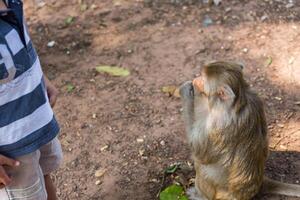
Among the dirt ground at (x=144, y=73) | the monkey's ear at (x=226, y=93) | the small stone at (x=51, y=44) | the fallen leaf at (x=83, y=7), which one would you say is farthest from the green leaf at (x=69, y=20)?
the monkey's ear at (x=226, y=93)

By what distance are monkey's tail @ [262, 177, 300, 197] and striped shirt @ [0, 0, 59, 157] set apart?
1.59 metres

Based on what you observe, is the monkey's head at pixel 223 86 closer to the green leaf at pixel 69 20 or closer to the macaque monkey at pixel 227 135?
the macaque monkey at pixel 227 135

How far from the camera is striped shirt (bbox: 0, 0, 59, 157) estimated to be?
2.14 m

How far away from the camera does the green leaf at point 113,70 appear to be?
460cm

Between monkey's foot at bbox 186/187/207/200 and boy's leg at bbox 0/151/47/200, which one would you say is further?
monkey's foot at bbox 186/187/207/200

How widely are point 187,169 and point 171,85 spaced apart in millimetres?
975

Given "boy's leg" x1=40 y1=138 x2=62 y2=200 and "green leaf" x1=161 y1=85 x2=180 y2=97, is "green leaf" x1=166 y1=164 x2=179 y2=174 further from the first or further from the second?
"boy's leg" x1=40 y1=138 x2=62 y2=200

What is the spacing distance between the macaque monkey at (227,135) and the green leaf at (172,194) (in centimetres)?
15

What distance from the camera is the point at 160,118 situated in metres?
4.09

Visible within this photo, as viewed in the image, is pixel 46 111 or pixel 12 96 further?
pixel 46 111

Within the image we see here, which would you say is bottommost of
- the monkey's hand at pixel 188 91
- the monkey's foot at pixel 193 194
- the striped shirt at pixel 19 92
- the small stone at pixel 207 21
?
the monkey's foot at pixel 193 194

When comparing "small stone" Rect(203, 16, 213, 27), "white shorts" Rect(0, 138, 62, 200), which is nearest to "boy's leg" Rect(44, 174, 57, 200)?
"white shorts" Rect(0, 138, 62, 200)

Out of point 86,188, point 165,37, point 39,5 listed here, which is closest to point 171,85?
point 165,37

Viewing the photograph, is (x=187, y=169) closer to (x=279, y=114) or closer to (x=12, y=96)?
(x=279, y=114)
